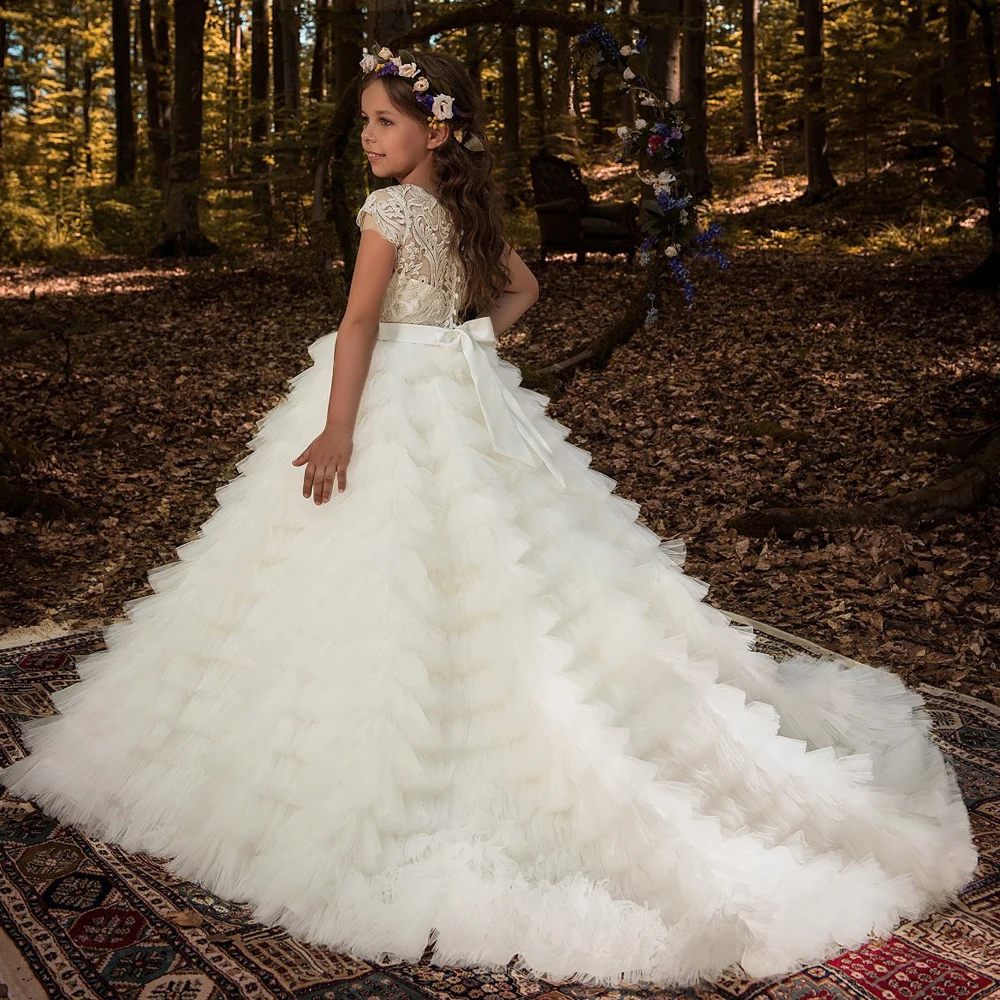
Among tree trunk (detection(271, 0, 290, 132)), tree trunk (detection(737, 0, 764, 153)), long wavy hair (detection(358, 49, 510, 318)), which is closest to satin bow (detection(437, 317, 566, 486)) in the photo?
long wavy hair (detection(358, 49, 510, 318))

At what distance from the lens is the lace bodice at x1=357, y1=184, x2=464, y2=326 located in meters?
2.77

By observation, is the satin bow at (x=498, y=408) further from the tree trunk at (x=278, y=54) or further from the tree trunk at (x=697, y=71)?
the tree trunk at (x=278, y=54)

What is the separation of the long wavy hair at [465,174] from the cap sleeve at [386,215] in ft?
0.57

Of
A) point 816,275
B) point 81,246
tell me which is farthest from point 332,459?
point 81,246

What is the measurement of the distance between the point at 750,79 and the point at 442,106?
1990 cm

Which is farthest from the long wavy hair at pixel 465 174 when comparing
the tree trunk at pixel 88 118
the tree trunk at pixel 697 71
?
the tree trunk at pixel 88 118

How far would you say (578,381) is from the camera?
8.66 m

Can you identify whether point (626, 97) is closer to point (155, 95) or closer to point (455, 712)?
point (155, 95)

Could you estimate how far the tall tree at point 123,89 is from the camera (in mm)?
18453

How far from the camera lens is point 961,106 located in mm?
13086

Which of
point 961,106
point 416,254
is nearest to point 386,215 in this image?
point 416,254

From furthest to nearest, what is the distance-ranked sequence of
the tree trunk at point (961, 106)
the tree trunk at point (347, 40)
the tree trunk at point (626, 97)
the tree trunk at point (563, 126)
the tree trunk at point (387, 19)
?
the tree trunk at point (563, 126)
the tree trunk at point (961, 106)
the tree trunk at point (626, 97)
the tree trunk at point (347, 40)
the tree trunk at point (387, 19)

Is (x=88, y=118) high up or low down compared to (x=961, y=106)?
up

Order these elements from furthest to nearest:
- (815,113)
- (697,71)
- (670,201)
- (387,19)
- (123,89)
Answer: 1. (123,89)
2. (815,113)
3. (697,71)
4. (387,19)
5. (670,201)
